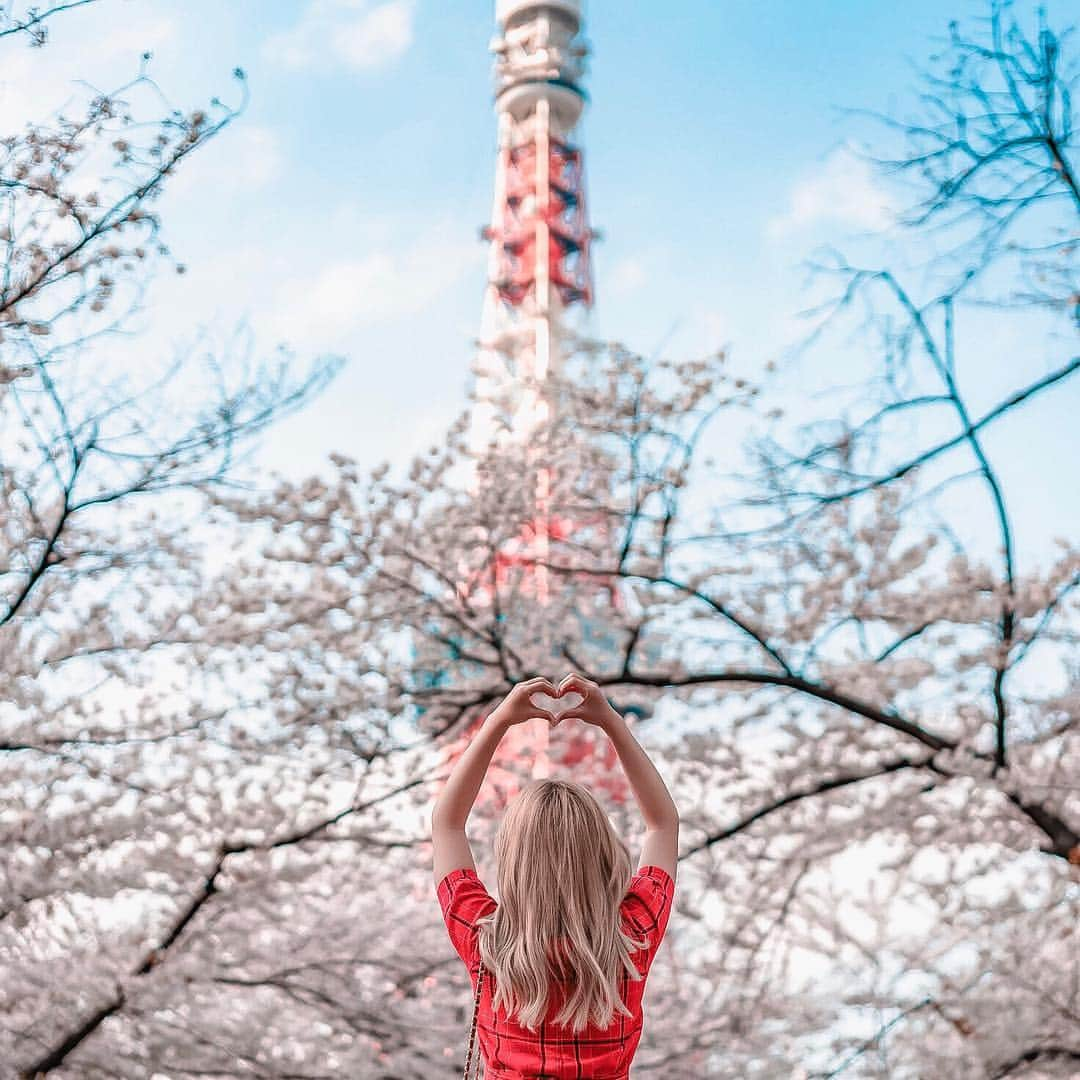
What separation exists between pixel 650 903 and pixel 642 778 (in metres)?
0.18

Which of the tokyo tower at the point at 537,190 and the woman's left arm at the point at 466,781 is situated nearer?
the woman's left arm at the point at 466,781

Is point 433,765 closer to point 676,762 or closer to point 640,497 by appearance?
point 676,762

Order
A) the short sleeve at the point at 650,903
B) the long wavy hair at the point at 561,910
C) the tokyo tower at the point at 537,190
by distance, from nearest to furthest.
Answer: the long wavy hair at the point at 561,910, the short sleeve at the point at 650,903, the tokyo tower at the point at 537,190

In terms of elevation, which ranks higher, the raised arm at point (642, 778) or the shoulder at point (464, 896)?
the raised arm at point (642, 778)

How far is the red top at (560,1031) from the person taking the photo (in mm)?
1406

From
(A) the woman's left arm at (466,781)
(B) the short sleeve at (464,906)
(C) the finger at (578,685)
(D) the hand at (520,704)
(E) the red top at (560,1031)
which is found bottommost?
(E) the red top at (560,1031)

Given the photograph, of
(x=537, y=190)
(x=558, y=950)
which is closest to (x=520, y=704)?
(x=558, y=950)

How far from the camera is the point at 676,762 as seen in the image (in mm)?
5895

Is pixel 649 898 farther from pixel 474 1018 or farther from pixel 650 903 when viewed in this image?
pixel 474 1018

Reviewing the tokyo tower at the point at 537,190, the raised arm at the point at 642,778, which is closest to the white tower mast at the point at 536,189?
the tokyo tower at the point at 537,190

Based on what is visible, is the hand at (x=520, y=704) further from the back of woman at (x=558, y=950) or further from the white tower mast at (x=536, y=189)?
the white tower mast at (x=536, y=189)

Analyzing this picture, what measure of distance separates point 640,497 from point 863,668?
4.82 ft

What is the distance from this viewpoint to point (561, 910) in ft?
4.58

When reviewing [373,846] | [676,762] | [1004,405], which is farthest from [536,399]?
[1004,405]
